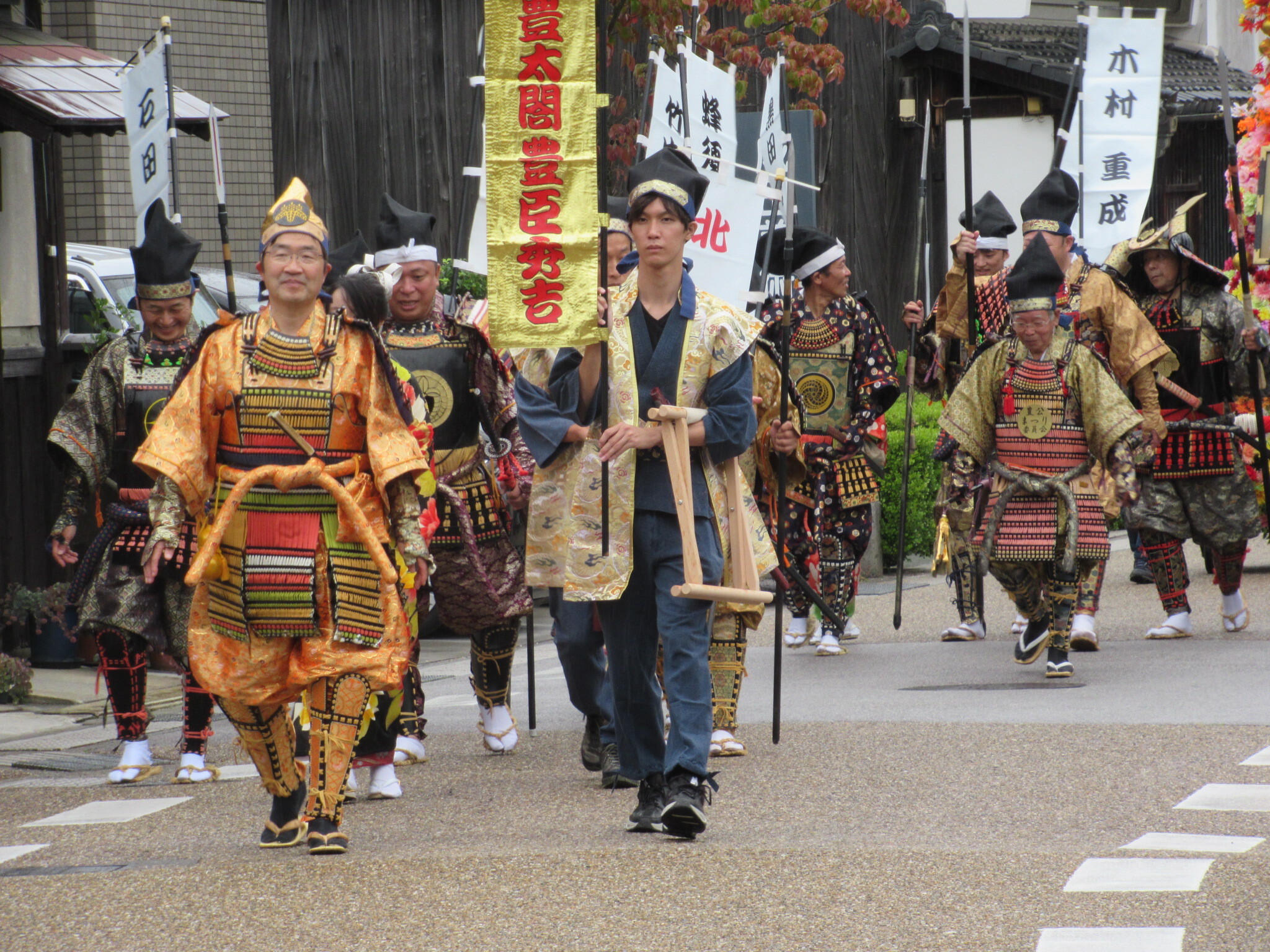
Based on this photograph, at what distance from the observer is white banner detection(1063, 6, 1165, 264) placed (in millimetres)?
11383

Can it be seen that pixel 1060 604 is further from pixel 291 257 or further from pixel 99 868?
pixel 99 868

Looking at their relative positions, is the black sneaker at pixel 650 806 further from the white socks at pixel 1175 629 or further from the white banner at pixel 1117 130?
the white banner at pixel 1117 130

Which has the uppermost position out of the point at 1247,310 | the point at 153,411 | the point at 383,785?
the point at 1247,310

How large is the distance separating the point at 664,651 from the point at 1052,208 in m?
4.71

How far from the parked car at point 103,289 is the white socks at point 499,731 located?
407 centimetres

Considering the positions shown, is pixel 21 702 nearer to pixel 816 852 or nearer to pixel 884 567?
pixel 816 852

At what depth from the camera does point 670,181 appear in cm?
525

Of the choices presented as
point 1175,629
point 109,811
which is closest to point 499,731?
point 109,811

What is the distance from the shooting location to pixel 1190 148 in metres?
20.0

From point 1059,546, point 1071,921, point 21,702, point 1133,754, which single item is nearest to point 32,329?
point 21,702

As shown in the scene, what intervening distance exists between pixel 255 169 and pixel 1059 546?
758 cm

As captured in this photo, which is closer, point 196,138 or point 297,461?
point 297,461

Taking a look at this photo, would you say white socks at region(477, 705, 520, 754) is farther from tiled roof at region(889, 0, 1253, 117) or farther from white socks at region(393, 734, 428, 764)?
tiled roof at region(889, 0, 1253, 117)

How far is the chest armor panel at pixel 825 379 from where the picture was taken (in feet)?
29.8
